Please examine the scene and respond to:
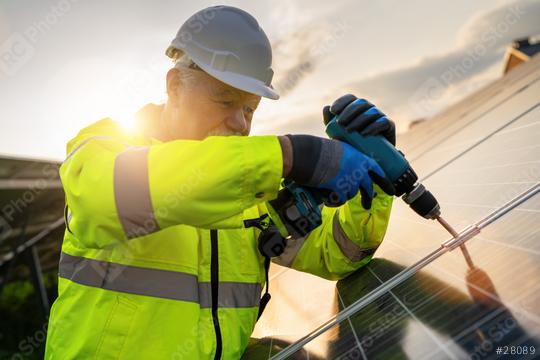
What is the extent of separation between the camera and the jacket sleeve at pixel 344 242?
2000 mm

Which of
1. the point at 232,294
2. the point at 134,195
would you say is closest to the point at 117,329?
the point at 232,294

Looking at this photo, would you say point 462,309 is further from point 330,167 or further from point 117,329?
point 117,329

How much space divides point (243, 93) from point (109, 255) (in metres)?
1.01

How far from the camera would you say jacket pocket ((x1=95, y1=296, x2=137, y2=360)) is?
1499mm

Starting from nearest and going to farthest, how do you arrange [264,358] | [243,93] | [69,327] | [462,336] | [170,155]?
1. [462,336]
2. [170,155]
3. [69,327]
4. [264,358]
5. [243,93]

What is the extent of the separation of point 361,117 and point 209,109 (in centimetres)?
81

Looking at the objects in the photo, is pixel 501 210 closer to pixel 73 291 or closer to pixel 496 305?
pixel 496 305

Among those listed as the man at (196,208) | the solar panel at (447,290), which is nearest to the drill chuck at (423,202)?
the solar panel at (447,290)

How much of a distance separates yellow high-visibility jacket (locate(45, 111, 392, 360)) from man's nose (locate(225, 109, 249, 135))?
1.47 feet

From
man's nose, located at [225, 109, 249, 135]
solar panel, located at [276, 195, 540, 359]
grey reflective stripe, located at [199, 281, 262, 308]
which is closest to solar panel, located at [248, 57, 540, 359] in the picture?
solar panel, located at [276, 195, 540, 359]

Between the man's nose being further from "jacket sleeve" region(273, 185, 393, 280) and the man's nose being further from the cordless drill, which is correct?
"jacket sleeve" region(273, 185, 393, 280)

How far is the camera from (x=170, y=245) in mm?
1699

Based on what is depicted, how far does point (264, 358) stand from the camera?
Result: 171 cm

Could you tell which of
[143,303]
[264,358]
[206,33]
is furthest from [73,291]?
[206,33]
